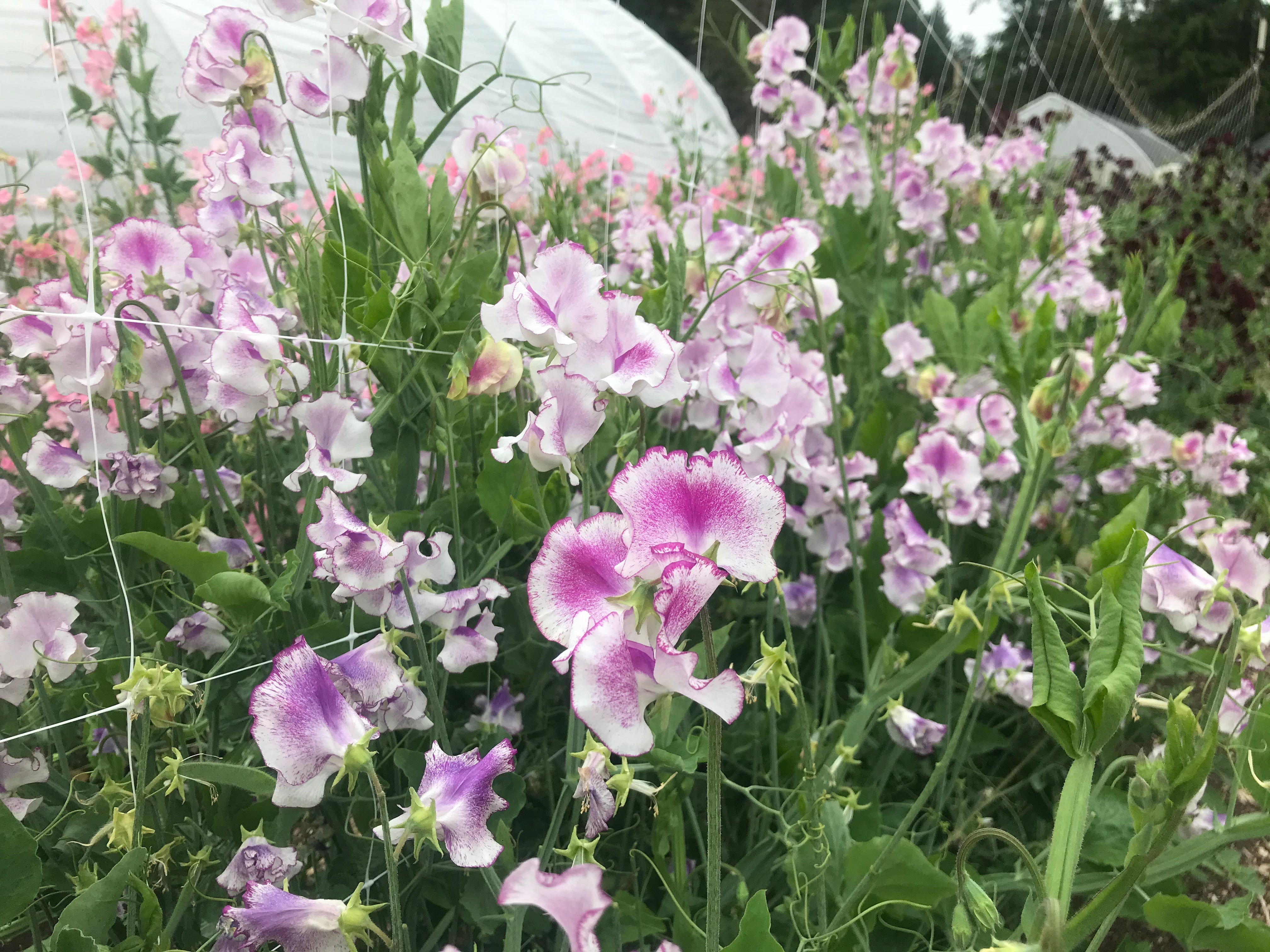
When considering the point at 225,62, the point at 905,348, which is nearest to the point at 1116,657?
the point at 225,62

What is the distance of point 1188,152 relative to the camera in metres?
5.27

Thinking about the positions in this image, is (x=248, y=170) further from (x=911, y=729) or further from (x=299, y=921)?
(x=911, y=729)

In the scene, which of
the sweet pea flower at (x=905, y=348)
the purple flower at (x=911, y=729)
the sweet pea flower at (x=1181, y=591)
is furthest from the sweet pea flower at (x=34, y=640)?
the sweet pea flower at (x=905, y=348)

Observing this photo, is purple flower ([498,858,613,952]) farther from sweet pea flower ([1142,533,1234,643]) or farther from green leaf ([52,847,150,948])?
sweet pea flower ([1142,533,1234,643])

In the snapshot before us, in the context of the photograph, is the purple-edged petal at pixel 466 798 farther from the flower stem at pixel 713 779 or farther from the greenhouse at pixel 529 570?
the flower stem at pixel 713 779

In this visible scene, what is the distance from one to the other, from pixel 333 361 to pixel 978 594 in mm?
669

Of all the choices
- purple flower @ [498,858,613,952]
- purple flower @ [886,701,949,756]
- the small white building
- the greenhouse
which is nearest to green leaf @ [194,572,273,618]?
the greenhouse

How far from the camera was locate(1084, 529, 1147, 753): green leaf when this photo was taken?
0.43 m

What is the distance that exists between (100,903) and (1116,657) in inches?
22.1

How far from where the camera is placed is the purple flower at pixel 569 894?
11.4 inches

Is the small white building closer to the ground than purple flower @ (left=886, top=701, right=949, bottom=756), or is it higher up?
higher up

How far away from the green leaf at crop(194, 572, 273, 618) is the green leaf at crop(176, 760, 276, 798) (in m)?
0.11

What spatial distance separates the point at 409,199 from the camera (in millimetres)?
708

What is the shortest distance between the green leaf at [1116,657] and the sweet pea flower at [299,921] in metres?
0.37
